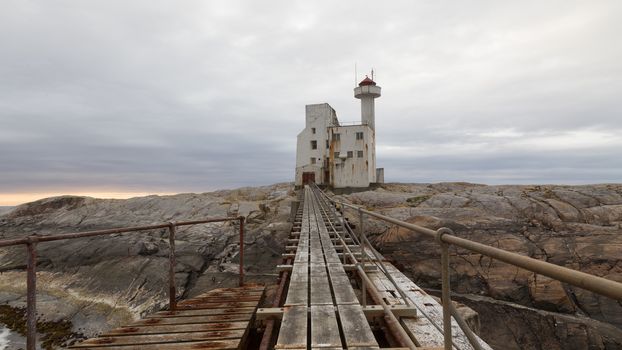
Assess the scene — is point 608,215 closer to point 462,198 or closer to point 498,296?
point 462,198

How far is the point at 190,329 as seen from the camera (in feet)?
14.4

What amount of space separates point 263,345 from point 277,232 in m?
17.4

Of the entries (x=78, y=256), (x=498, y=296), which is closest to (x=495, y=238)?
(x=498, y=296)

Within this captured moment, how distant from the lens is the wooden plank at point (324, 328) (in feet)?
12.1

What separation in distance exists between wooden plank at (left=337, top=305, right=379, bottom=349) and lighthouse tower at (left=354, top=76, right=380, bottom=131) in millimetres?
41145

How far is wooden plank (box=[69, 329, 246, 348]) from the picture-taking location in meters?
4.01

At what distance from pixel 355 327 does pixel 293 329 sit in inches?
30.1

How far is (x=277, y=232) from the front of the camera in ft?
69.8

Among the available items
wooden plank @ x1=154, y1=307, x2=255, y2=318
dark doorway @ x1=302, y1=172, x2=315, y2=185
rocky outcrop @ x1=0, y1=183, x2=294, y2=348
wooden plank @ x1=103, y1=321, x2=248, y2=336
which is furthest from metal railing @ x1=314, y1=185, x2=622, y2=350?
dark doorway @ x1=302, y1=172, x2=315, y2=185

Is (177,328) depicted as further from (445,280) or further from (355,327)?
(445,280)

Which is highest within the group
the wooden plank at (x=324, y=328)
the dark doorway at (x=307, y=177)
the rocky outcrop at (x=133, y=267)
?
the dark doorway at (x=307, y=177)

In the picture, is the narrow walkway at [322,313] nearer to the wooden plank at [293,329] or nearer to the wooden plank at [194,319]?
the wooden plank at [293,329]

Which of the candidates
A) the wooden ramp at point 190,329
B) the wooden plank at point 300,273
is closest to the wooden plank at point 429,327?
the wooden plank at point 300,273

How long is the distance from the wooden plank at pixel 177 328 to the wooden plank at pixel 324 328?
99 centimetres
